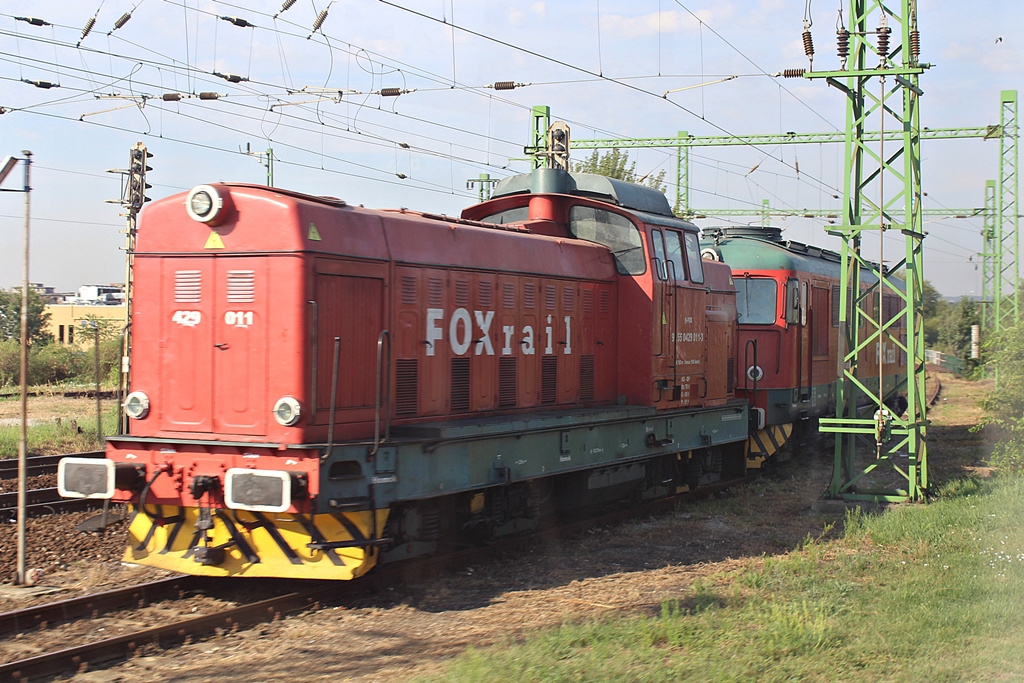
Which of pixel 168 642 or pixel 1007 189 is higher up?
pixel 1007 189

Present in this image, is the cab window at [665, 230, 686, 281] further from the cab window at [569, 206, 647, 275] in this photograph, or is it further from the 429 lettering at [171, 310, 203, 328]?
the 429 lettering at [171, 310, 203, 328]

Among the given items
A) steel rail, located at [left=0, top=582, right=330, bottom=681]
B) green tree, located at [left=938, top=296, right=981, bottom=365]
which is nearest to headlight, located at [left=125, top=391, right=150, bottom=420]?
steel rail, located at [left=0, top=582, right=330, bottom=681]

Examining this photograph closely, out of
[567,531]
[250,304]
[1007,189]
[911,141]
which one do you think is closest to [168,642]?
[250,304]

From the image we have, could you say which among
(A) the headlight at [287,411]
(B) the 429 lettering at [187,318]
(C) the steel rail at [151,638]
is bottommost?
(C) the steel rail at [151,638]

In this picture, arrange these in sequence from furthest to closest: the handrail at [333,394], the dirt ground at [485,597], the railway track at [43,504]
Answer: the railway track at [43,504], the handrail at [333,394], the dirt ground at [485,597]

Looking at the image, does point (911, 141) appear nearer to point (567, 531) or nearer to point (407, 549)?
point (567, 531)

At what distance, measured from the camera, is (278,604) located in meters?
6.85

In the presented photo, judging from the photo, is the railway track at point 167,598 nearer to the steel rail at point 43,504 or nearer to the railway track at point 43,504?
the steel rail at point 43,504

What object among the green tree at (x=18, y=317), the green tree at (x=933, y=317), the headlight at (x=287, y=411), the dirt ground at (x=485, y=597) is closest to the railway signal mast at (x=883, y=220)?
the dirt ground at (x=485, y=597)

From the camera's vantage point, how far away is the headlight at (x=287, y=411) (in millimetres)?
6828

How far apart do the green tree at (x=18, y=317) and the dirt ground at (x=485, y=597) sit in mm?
36871

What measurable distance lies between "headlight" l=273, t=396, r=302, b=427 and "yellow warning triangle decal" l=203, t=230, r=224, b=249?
4.52 feet

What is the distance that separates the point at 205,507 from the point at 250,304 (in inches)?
61.9

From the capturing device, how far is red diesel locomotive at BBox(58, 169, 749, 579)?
687 cm
